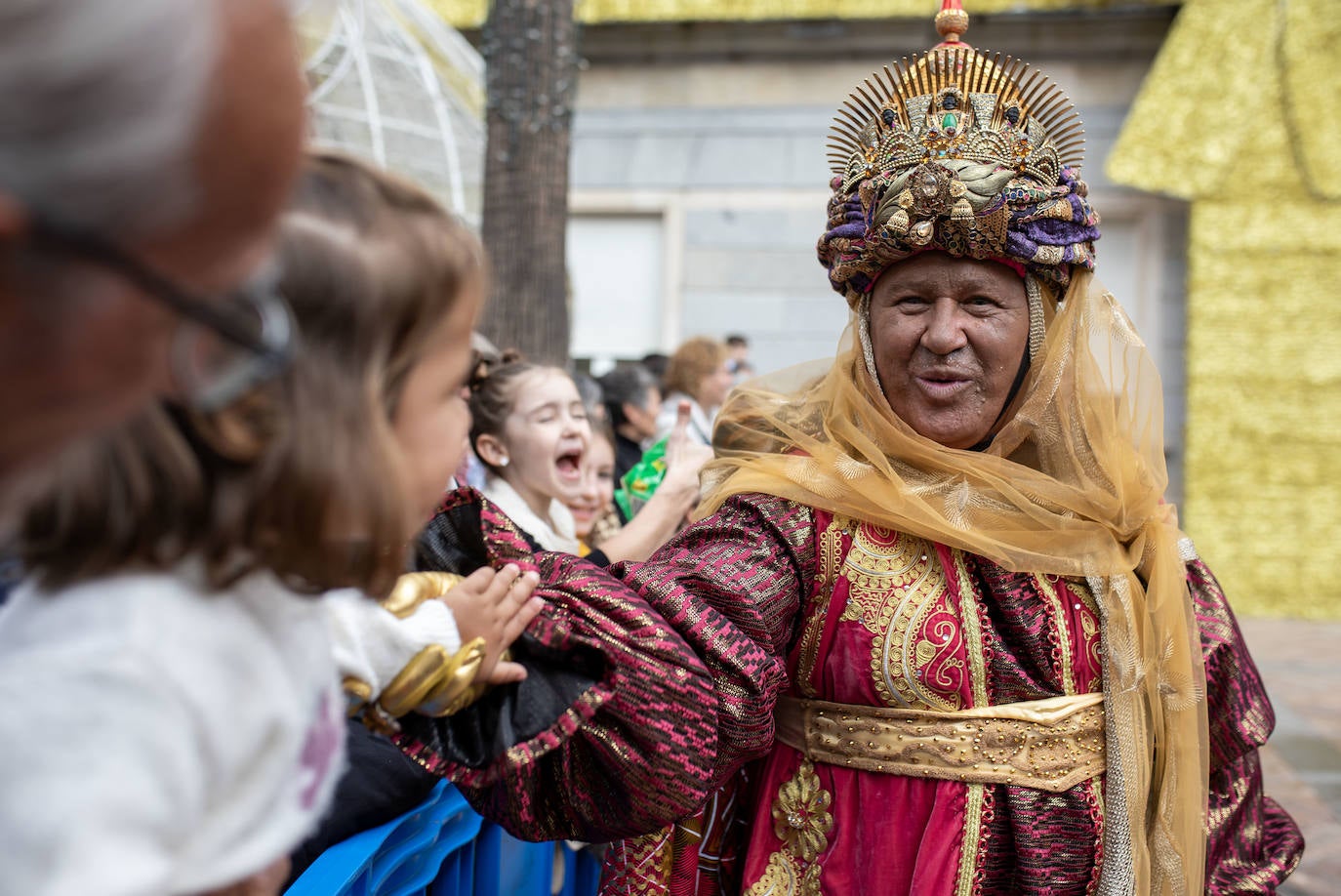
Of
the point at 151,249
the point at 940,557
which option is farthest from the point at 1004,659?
the point at 151,249

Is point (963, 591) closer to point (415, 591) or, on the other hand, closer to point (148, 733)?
Result: point (415, 591)

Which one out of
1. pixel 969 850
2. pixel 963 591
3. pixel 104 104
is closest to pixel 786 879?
pixel 969 850

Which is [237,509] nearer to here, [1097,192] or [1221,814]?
[1221,814]

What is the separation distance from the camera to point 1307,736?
19.0 feet

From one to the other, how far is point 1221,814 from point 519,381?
2121 mm

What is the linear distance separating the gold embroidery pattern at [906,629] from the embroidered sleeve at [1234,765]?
56 centimetres

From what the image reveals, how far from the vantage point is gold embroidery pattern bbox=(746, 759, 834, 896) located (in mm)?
1812

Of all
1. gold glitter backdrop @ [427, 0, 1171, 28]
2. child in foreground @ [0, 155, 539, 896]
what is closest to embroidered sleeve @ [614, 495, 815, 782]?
child in foreground @ [0, 155, 539, 896]

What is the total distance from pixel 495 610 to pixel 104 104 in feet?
2.65

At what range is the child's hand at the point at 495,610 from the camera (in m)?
1.27

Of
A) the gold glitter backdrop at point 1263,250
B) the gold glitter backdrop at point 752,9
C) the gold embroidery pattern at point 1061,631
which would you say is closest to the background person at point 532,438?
the gold embroidery pattern at point 1061,631

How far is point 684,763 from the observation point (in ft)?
4.71

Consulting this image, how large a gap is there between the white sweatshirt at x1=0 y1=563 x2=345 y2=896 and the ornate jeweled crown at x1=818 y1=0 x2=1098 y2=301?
1317 mm

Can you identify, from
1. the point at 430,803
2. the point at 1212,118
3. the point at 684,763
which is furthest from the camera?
the point at 1212,118
